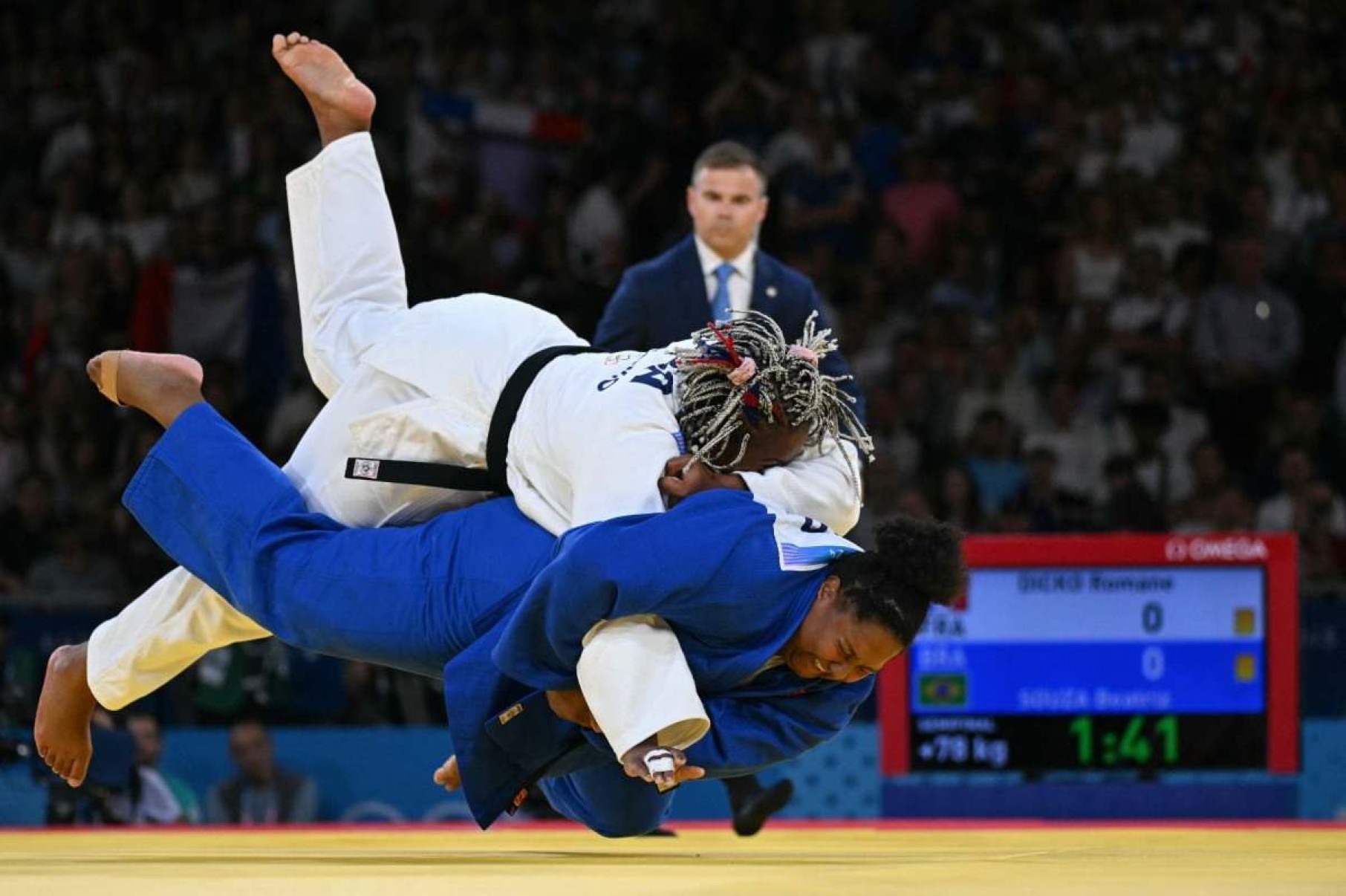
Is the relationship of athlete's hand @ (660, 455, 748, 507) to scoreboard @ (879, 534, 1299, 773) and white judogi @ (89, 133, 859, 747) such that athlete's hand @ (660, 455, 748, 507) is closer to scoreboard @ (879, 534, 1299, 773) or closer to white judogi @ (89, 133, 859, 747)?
white judogi @ (89, 133, 859, 747)

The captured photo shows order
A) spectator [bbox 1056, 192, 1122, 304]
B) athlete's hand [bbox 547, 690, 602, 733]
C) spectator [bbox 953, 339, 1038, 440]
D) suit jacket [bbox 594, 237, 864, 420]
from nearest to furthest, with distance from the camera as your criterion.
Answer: athlete's hand [bbox 547, 690, 602, 733]
suit jacket [bbox 594, 237, 864, 420]
spectator [bbox 953, 339, 1038, 440]
spectator [bbox 1056, 192, 1122, 304]

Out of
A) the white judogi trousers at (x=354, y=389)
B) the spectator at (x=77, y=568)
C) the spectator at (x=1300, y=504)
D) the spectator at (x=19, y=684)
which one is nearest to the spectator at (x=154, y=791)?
the spectator at (x=19, y=684)

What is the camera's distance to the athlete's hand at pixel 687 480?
309 cm

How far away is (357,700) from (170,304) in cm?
284

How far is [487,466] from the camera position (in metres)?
3.49

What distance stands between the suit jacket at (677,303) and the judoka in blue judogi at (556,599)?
1.29m

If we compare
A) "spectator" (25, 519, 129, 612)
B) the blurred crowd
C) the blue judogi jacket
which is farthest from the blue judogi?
"spectator" (25, 519, 129, 612)

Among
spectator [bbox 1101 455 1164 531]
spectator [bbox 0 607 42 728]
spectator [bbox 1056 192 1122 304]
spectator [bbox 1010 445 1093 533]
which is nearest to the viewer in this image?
spectator [bbox 0 607 42 728]

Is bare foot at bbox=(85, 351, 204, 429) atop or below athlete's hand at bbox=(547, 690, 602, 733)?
atop

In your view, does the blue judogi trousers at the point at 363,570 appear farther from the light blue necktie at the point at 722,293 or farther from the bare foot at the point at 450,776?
the light blue necktie at the point at 722,293

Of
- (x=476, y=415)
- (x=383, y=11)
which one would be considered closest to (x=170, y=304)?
(x=383, y=11)

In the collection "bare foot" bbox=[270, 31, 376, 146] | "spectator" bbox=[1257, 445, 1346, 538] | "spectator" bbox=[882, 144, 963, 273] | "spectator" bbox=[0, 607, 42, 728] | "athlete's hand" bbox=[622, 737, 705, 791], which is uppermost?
"bare foot" bbox=[270, 31, 376, 146]

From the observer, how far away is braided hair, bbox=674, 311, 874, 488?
3215 mm

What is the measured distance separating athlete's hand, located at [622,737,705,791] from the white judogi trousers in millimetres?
844
